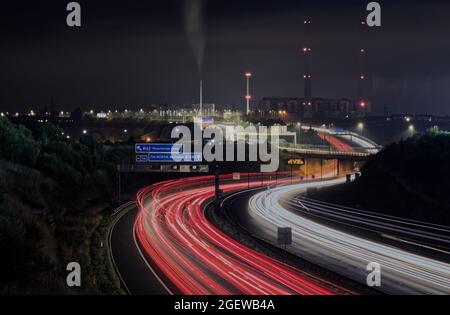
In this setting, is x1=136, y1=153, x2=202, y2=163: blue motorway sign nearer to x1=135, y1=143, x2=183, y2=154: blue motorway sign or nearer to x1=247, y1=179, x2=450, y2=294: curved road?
x1=135, y1=143, x2=183, y2=154: blue motorway sign

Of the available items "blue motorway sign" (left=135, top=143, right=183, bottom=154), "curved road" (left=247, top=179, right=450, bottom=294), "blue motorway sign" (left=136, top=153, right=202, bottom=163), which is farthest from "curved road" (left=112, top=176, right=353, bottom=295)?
"blue motorway sign" (left=135, top=143, right=183, bottom=154)

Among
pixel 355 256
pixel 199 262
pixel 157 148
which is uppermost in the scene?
pixel 157 148

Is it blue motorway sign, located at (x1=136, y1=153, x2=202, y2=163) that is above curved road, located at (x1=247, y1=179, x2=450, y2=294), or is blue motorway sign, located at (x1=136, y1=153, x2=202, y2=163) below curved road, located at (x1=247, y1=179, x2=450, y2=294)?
above

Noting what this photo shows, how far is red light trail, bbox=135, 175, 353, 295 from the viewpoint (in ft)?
83.3

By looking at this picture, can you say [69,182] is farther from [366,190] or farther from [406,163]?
[406,163]

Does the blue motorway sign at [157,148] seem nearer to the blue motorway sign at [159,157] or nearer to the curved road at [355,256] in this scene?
the blue motorway sign at [159,157]

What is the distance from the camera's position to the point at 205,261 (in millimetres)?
30969

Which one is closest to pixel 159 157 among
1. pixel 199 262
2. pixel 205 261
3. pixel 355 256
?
pixel 205 261

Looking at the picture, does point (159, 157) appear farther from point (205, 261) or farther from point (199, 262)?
point (199, 262)

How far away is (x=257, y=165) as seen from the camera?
3538 inches

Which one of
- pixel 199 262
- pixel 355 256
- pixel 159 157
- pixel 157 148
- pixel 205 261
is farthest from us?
Answer: pixel 159 157

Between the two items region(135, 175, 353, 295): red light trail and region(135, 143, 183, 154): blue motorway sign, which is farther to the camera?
region(135, 143, 183, 154): blue motorway sign

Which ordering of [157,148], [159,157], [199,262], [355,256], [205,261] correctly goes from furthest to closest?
1. [159,157]
2. [157,148]
3. [355,256]
4. [205,261]
5. [199,262]
